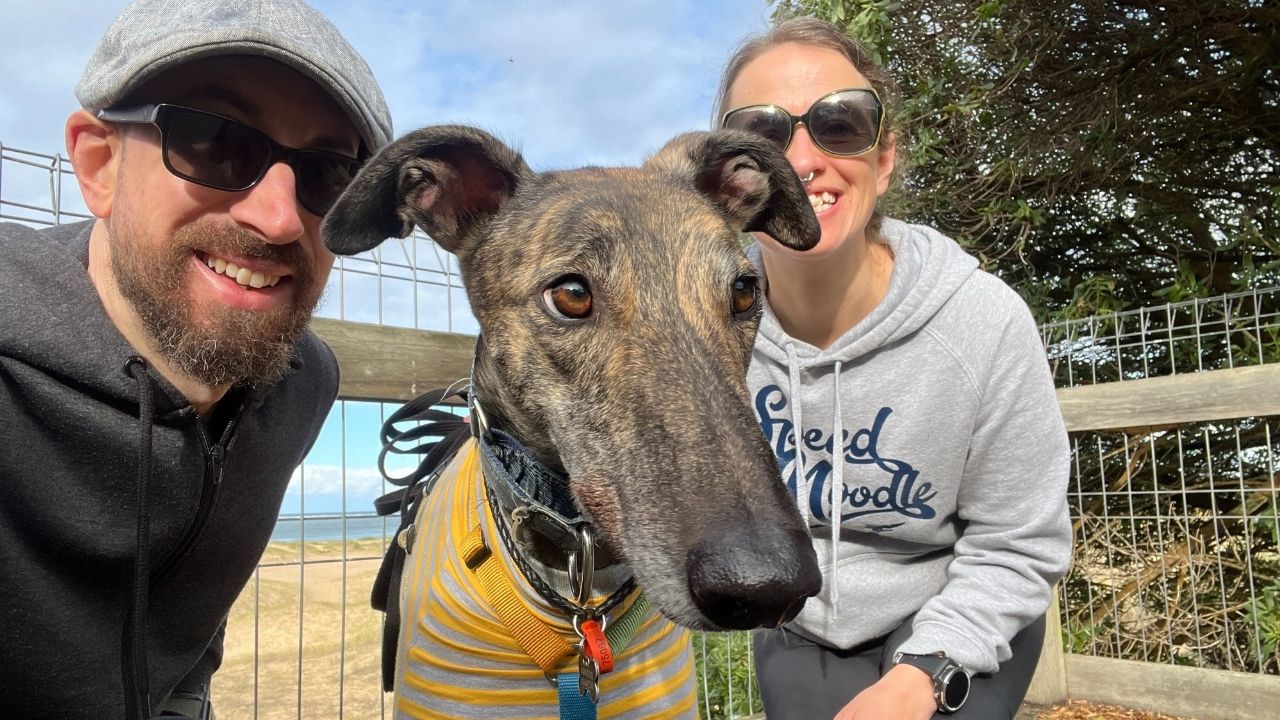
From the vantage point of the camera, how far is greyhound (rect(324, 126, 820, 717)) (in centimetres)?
138

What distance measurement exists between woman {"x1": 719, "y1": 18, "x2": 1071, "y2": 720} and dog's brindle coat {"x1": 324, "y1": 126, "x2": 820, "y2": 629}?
A: 33cm

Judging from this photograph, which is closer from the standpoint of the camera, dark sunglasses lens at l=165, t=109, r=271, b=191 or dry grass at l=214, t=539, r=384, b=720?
dark sunglasses lens at l=165, t=109, r=271, b=191

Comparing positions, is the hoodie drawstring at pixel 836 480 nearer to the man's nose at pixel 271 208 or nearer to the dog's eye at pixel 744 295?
the dog's eye at pixel 744 295

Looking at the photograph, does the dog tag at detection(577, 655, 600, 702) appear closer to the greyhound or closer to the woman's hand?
the greyhound

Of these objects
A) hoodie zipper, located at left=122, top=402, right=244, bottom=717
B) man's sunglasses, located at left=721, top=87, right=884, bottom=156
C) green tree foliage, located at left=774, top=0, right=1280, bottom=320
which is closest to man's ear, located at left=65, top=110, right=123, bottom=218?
hoodie zipper, located at left=122, top=402, right=244, bottom=717

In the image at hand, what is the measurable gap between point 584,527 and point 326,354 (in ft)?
4.16

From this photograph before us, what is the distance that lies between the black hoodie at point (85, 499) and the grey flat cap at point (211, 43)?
1.40 ft

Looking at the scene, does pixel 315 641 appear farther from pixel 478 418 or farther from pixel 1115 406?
pixel 1115 406

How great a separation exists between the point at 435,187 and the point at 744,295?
35.9 inches

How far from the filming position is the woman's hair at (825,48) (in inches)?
110

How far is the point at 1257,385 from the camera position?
3648mm

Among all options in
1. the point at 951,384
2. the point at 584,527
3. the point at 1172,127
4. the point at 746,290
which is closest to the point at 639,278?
the point at 746,290

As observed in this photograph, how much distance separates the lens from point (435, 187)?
2.28m

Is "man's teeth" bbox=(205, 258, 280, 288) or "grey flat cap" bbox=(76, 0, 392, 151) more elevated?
"grey flat cap" bbox=(76, 0, 392, 151)
